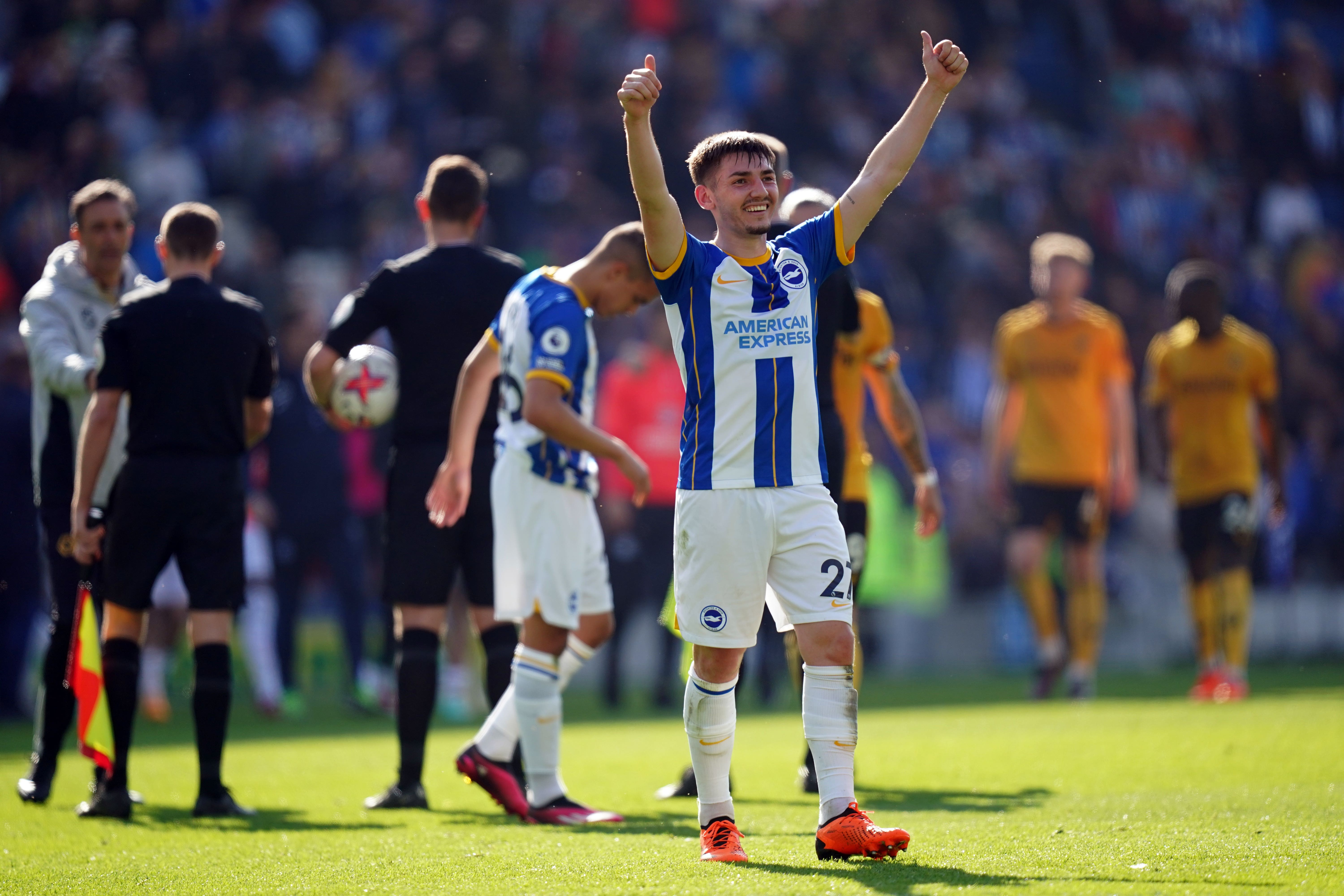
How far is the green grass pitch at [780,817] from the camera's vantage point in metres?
4.08

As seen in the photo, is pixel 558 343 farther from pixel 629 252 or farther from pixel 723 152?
pixel 723 152

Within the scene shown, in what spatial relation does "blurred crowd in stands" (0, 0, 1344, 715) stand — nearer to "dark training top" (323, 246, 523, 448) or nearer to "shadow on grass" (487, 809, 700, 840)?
"dark training top" (323, 246, 523, 448)

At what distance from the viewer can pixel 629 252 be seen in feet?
18.7

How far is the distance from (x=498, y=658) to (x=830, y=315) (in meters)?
1.93

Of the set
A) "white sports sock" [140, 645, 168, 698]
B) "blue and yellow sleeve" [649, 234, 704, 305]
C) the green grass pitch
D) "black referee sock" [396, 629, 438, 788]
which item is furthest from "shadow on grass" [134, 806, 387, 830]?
"white sports sock" [140, 645, 168, 698]

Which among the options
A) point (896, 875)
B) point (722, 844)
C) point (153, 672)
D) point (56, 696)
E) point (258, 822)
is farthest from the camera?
point (153, 672)

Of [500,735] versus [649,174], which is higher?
[649,174]

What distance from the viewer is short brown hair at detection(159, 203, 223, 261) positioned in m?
6.21

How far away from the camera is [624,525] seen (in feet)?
40.1

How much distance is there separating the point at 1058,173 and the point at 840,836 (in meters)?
16.9

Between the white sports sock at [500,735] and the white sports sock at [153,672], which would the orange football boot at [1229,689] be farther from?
the white sports sock at [153,672]

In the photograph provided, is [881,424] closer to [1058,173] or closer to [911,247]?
[911,247]

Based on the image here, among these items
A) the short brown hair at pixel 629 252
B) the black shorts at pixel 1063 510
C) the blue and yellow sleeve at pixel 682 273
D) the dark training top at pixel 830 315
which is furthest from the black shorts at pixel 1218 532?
the blue and yellow sleeve at pixel 682 273

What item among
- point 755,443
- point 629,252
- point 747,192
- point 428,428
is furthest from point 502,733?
point 747,192
